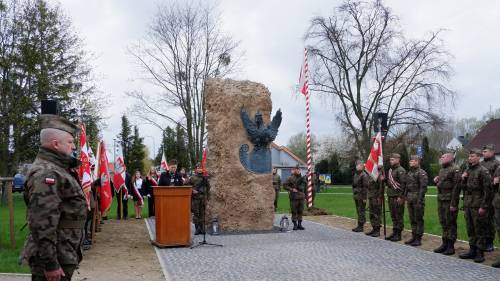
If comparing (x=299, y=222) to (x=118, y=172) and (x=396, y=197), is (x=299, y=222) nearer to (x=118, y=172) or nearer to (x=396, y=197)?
(x=396, y=197)

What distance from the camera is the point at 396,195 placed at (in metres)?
11.7

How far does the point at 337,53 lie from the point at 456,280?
28.0 metres

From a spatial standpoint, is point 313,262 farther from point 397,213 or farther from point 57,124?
point 57,124

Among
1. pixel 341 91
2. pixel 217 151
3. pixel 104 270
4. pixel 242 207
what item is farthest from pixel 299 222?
pixel 341 91

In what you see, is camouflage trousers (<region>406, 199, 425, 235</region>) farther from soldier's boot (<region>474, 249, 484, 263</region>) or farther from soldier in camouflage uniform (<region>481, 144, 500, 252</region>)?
soldier's boot (<region>474, 249, 484, 263</region>)

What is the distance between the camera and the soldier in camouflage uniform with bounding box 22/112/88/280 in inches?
150

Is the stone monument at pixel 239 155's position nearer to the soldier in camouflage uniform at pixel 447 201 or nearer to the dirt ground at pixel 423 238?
the dirt ground at pixel 423 238

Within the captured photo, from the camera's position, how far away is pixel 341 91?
34531 mm

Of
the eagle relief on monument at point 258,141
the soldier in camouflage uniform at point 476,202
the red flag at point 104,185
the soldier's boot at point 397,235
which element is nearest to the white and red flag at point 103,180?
the red flag at point 104,185

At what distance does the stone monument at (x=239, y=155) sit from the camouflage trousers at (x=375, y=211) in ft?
8.64

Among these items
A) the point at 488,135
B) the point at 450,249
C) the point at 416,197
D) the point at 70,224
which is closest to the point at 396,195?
the point at 416,197

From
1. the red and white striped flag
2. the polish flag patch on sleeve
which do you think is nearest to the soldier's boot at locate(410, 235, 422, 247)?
the red and white striped flag

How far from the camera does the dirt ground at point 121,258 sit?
791 cm

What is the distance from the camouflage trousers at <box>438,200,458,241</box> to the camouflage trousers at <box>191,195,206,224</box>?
6089 millimetres
